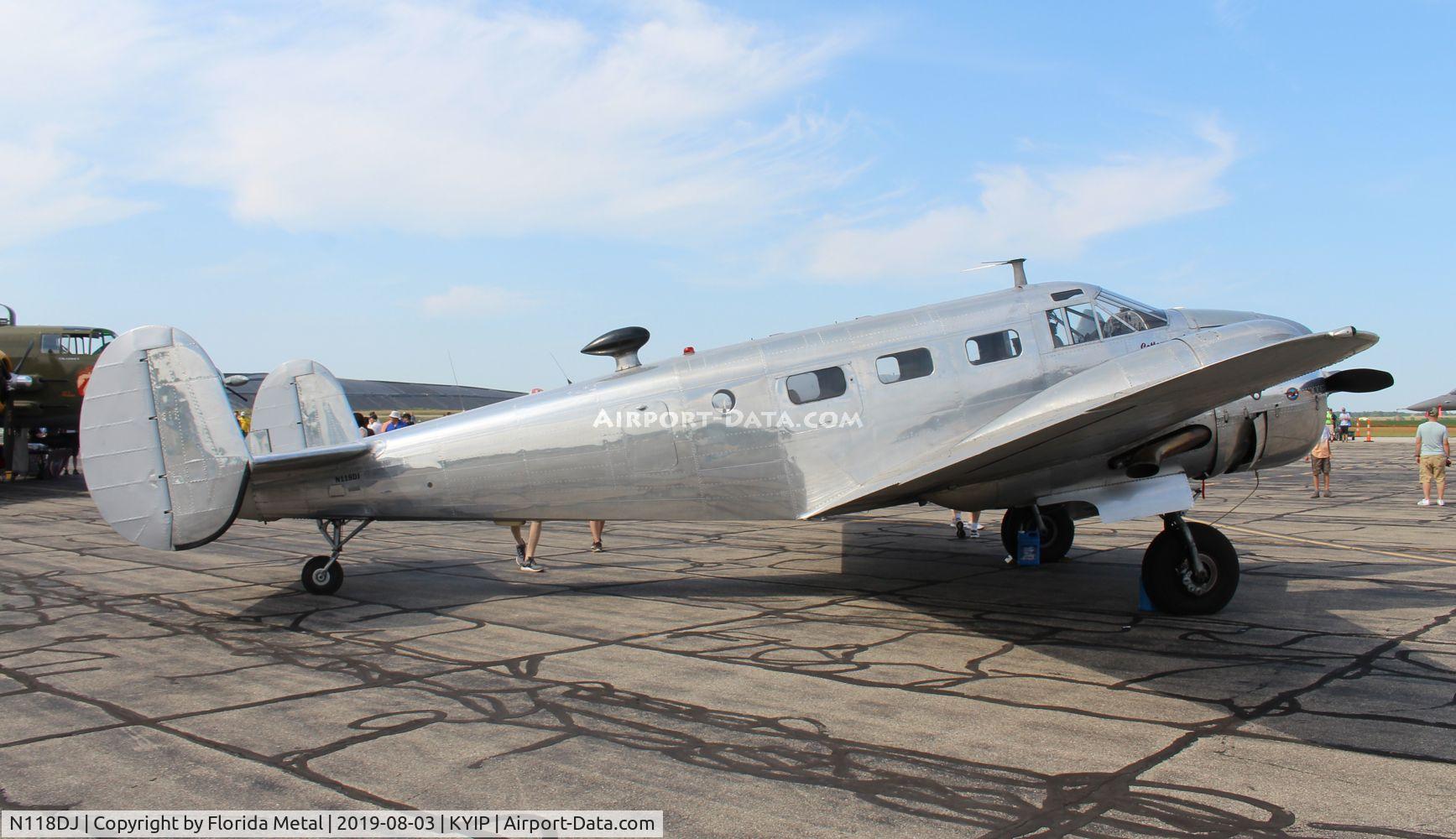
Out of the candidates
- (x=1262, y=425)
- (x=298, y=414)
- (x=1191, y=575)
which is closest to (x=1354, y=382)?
(x=1262, y=425)

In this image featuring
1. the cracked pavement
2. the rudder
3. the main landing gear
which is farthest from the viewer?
the main landing gear

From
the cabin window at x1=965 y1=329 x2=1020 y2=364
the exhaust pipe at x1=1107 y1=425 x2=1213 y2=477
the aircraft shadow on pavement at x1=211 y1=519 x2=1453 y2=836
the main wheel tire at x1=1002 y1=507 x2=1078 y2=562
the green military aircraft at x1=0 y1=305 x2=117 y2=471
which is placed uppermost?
the green military aircraft at x1=0 y1=305 x2=117 y2=471

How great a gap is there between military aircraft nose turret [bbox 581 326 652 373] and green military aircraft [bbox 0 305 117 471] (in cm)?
2290

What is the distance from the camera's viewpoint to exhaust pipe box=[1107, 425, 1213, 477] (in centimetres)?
925

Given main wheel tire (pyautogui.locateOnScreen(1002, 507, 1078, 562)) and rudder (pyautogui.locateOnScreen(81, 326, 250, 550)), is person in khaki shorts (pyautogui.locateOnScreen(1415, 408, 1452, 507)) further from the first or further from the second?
rudder (pyautogui.locateOnScreen(81, 326, 250, 550))

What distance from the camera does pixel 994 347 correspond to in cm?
986

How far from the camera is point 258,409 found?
12.7 meters

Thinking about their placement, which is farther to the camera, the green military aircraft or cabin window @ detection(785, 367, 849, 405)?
the green military aircraft

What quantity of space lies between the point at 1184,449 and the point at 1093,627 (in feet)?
6.74

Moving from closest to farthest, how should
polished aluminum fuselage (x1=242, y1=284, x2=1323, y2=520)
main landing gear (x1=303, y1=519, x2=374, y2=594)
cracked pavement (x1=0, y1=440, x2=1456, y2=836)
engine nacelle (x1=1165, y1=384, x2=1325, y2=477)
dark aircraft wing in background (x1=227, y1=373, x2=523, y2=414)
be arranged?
cracked pavement (x1=0, y1=440, x2=1456, y2=836), engine nacelle (x1=1165, y1=384, x2=1325, y2=477), polished aluminum fuselage (x1=242, y1=284, x2=1323, y2=520), main landing gear (x1=303, y1=519, x2=374, y2=594), dark aircraft wing in background (x1=227, y1=373, x2=523, y2=414)

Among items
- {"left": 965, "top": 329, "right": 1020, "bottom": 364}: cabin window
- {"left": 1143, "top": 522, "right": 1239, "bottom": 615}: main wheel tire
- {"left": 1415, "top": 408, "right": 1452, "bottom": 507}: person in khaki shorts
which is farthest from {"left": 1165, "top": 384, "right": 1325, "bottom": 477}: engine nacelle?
{"left": 1415, "top": 408, "right": 1452, "bottom": 507}: person in khaki shorts

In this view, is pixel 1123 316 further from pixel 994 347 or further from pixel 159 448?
pixel 159 448

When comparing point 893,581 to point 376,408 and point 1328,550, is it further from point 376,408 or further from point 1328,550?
point 376,408

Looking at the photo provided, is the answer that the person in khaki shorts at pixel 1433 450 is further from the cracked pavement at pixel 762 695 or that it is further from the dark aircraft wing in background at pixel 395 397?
the dark aircraft wing in background at pixel 395 397
